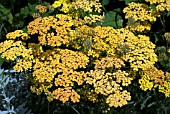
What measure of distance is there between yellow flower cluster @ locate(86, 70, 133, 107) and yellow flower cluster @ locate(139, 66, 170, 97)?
6.1 inches

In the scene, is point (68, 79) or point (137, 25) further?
point (137, 25)

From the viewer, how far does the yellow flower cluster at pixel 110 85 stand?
2393mm

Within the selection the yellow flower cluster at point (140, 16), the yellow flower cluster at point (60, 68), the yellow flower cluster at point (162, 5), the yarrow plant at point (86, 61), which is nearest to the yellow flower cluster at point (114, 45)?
the yarrow plant at point (86, 61)

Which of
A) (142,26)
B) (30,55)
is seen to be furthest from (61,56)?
(142,26)

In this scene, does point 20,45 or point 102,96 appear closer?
point 102,96

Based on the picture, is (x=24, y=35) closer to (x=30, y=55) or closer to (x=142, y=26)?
(x=30, y=55)

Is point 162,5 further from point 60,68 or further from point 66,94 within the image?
point 66,94

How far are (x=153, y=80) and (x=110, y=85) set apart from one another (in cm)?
35

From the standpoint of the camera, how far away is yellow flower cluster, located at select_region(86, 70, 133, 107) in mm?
2393

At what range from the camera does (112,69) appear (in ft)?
8.60

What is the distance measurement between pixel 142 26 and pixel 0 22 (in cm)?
144

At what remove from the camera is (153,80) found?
266 cm

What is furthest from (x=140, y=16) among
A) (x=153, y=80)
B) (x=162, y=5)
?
(x=153, y=80)

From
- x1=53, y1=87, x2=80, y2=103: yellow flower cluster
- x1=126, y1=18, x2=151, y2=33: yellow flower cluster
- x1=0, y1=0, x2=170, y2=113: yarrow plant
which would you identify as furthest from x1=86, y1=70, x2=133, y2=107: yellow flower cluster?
x1=126, y1=18, x2=151, y2=33: yellow flower cluster
